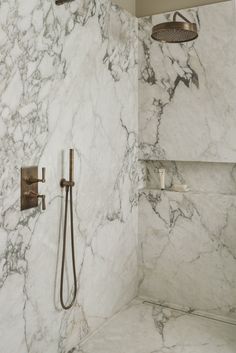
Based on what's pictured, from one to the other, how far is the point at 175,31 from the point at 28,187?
110 centimetres

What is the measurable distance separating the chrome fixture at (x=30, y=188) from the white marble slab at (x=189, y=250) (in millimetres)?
1071

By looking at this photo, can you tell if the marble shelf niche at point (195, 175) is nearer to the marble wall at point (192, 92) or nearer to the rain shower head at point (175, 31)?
the marble wall at point (192, 92)

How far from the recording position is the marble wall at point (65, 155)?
1662 mm

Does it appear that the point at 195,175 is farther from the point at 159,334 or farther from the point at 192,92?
the point at 159,334

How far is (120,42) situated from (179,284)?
1.65 m

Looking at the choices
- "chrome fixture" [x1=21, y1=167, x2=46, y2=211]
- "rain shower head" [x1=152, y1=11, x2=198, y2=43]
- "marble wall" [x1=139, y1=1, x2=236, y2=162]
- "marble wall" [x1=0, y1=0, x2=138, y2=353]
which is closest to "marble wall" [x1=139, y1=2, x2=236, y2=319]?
"marble wall" [x1=139, y1=1, x2=236, y2=162]

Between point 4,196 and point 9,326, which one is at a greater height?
point 4,196

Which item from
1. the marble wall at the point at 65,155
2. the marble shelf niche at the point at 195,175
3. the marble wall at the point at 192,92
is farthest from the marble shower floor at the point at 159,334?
the marble wall at the point at 192,92

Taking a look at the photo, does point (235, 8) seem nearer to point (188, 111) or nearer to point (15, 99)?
point (188, 111)

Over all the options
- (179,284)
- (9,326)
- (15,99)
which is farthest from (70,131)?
(179,284)

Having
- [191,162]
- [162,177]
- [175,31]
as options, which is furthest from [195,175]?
[175,31]

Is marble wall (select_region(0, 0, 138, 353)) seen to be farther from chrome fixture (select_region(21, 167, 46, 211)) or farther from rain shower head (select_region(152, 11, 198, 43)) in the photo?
rain shower head (select_region(152, 11, 198, 43))

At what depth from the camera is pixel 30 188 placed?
5.77 ft

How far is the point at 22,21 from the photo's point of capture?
1668mm
